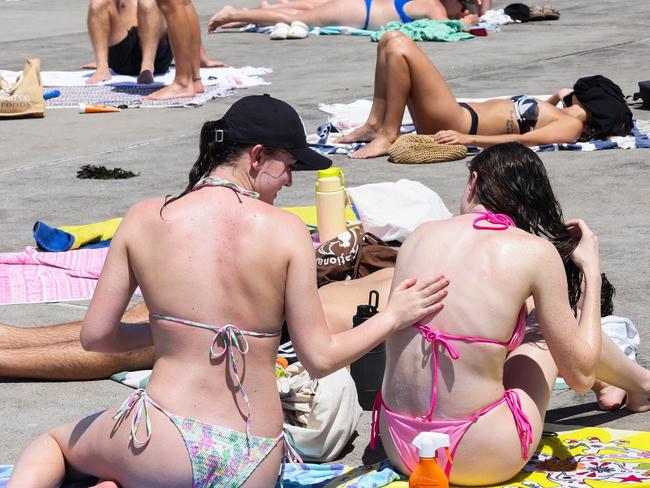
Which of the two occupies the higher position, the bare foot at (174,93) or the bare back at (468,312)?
the bare back at (468,312)

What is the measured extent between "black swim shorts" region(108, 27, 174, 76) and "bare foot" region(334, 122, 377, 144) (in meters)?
3.84

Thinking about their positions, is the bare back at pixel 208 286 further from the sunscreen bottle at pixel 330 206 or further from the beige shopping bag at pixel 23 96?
the beige shopping bag at pixel 23 96

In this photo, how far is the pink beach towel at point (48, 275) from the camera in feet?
18.1

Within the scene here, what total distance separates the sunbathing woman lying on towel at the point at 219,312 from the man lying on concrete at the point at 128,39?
8557mm

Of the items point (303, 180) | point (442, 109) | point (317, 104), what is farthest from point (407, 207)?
point (317, 104)

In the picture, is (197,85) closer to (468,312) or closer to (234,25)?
(234,25)

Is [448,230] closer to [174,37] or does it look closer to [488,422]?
[488,422]

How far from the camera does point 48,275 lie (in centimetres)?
570

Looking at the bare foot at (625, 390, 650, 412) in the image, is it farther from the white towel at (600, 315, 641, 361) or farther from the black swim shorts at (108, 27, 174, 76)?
the black swim shorts at (108, 27, 174, 76)

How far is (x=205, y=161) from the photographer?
3115mm

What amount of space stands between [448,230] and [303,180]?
4.24m

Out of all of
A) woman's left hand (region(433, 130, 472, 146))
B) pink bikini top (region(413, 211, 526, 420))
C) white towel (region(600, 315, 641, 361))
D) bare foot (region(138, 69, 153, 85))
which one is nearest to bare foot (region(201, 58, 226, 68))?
bare foot (region(138, 69, 153, 85))

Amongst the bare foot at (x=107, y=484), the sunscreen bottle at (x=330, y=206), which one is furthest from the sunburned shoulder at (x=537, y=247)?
the sunscreen bottle at (x=330, y=206)

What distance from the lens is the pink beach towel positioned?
5.50 m
